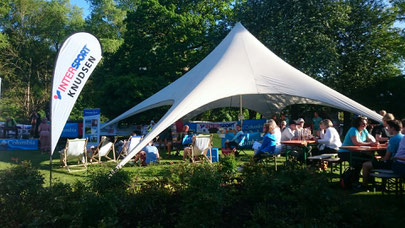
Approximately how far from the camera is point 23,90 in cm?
2908

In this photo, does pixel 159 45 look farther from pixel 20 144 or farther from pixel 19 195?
pixel 19 195

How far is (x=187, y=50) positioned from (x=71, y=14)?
55.3ft

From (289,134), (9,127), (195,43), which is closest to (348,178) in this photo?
(289,134)

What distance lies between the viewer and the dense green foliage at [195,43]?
16141 millimetres

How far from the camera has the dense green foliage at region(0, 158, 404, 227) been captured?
10.7 ft

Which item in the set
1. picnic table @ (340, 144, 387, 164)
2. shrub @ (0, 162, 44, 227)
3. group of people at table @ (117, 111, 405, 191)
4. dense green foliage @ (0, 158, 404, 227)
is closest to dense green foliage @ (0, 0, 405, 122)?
group of people at table @ (117, 111, 405, 191)

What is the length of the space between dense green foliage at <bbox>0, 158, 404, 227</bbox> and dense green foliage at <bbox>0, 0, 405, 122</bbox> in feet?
40.4

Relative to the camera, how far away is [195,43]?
22.3 meters

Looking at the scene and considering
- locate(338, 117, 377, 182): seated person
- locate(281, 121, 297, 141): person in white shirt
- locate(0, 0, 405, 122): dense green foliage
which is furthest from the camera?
locate(0, 0, 405, 122): dense green foliage

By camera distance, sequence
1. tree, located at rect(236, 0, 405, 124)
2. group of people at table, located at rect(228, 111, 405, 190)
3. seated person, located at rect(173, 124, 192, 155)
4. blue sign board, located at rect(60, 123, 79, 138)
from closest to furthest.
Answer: group of people at table, located at rect(228, 111, 405, 190) → seated person, located at rect(173, 124, 192, 155) → blue sign board, located at rect(60, 123, 79, 138) → tree, located at rect(236, 0, 405, 124)

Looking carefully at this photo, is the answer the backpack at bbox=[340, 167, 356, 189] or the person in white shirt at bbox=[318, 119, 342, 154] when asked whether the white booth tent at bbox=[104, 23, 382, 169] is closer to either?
the person in white shirt at bbox=[318, 119, 342, 154]

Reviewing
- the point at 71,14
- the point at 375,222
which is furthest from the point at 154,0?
the point at 375,222

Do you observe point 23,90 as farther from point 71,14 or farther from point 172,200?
point 172,200

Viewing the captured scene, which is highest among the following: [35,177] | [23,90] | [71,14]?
[71,14]
